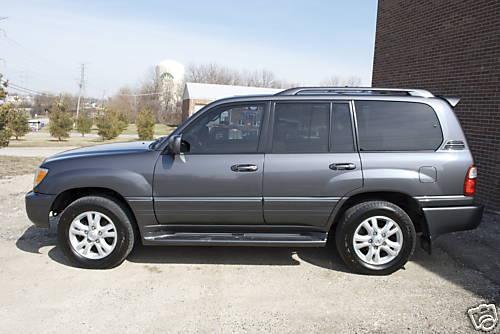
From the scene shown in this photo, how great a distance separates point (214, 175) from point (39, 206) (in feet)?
6.46

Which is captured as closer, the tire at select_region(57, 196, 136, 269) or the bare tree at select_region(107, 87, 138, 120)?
the tire at select_region(57, 196, 136, 269)

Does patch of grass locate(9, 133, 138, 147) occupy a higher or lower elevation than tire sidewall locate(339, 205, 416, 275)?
higher

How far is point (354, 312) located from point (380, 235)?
0.99 meters

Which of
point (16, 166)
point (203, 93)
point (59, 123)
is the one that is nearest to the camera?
point (16, 166)

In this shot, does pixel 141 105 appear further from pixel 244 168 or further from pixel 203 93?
pixel 244 168

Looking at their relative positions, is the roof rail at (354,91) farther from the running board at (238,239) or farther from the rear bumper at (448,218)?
the running board at (238,239)

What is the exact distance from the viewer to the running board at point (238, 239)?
360 centimetres

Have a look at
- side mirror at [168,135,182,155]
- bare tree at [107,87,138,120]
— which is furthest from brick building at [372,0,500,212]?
bare tree at [107,87,138,120]

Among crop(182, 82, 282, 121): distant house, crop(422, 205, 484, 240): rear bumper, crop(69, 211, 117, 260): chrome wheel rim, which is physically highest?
crop(182, 82, 282, 121): distant house

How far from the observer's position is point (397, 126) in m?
3.66

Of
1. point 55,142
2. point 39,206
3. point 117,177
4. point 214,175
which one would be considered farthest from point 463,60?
point 55,142

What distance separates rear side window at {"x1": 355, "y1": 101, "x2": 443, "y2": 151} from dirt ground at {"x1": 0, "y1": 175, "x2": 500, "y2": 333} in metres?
1.42

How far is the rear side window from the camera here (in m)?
3.62

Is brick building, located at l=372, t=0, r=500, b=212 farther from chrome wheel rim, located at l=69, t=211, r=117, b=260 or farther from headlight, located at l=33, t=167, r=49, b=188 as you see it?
headlight, located at l=33, t=167, r=49, b=188
